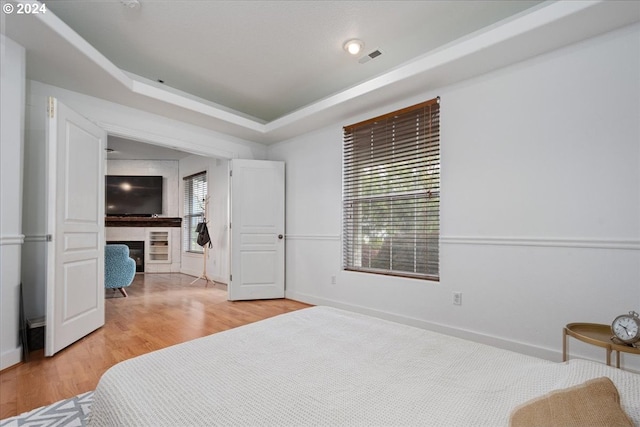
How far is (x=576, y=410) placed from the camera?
2.36 feet

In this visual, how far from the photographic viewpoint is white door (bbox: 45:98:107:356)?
2.57m

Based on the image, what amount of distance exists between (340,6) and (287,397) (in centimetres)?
264

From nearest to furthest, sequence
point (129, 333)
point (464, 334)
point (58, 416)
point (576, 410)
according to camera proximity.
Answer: point (576, 410), point (58, 416), point (464, 334), point (129, 333)

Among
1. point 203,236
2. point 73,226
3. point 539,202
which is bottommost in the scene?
point 203,236

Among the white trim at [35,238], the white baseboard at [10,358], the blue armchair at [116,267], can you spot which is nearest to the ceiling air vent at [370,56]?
the white trim at [35,238]

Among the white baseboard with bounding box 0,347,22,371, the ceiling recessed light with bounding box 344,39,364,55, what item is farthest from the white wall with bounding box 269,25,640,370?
the white baseboard with bounding box 0,347,22,371

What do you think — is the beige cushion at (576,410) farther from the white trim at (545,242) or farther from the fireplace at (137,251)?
the fireplace at (137,251)

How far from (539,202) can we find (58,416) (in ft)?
11.3

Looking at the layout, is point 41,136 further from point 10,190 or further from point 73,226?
point 73,226

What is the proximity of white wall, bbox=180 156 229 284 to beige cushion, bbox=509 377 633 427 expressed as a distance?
5614mm

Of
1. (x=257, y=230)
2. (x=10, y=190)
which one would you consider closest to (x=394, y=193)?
(x=257, y=230)

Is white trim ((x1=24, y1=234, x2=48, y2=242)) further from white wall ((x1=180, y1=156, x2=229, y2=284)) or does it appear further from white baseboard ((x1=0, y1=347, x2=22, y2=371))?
white wall ((x1=180, y1=156, x2=229, y2=284))

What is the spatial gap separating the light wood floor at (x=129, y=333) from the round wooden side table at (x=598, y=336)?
9.36 ft

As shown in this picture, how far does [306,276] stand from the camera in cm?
441
